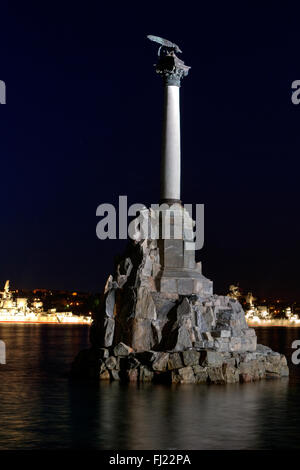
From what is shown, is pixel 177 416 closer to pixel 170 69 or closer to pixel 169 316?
pixel 169 316

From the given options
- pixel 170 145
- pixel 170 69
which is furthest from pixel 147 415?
pixel 170 69

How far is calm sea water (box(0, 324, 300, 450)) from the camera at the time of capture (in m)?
18.6

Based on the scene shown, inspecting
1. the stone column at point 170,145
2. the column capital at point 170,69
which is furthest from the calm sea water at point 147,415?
the column capital at point 170,69

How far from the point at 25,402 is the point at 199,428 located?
22.0 feet

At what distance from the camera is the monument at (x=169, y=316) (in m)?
29.6

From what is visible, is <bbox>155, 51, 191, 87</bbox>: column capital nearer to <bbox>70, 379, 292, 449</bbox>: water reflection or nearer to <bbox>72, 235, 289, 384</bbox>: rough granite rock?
<bbox>72, 235, 289, 384</bbox>: rough granite rock

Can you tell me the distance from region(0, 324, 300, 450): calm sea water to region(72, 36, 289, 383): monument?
114cm

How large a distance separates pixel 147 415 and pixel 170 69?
18.0 metres

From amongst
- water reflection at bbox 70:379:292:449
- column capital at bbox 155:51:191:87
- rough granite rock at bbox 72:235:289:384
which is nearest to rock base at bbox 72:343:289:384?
rough granite rock at bbox 72:235:289:384

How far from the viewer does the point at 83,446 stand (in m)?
18.0
